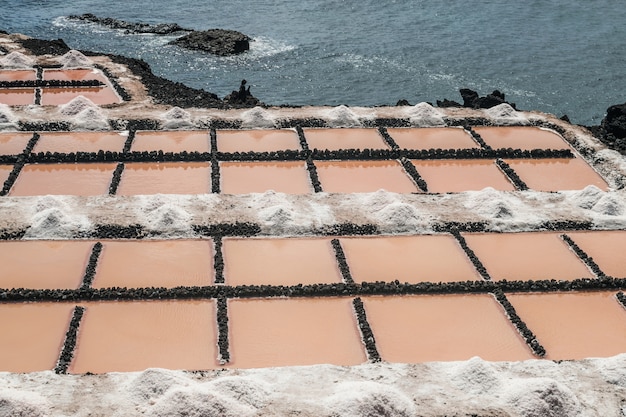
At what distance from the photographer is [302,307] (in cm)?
1775

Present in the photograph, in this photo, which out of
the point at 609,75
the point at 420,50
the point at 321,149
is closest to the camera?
the point at 321,149

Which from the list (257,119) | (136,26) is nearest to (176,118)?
(257,119)

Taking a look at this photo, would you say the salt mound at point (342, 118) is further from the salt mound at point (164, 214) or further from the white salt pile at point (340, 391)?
the white salt pile at point (340, 391)

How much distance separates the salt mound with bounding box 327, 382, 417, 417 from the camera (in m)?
13.5

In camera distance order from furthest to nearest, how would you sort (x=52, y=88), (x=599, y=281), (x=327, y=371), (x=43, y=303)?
(x=52, y=88)
(x=599, y=281)
(x=43, y=303)
(x=327, y=371)

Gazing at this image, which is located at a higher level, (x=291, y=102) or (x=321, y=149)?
(x=321, y=149)

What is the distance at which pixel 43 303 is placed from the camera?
1748 cm

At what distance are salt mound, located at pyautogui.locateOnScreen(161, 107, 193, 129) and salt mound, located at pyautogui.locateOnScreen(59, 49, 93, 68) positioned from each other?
9.79 metres

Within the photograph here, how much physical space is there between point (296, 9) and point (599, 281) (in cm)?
3966

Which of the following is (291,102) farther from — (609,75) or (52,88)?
(609,75)

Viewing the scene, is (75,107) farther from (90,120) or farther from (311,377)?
(311,377)

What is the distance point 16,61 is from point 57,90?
431 centimetres

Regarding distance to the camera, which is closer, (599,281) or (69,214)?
(599,281)

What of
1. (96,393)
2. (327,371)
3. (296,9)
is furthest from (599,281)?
(296,9)
